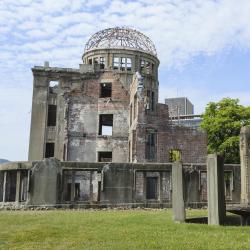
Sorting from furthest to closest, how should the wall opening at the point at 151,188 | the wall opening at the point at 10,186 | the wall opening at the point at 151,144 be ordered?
the wall opening at the point at 151,188 → the wall opening at the point at 151,144 → the wall opening at the point at 10,186

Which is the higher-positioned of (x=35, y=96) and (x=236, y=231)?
(x=35, y=96)

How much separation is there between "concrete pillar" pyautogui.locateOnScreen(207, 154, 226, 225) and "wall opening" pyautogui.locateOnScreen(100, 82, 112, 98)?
2372 centimetres

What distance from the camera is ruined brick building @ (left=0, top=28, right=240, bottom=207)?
26047 millimetres

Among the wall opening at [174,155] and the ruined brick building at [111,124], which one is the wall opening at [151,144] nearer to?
the ruined brick building at [111,124]

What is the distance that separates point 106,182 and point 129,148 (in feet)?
34.3

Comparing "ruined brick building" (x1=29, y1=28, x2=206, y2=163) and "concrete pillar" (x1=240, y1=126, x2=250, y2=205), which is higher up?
"ruined brick building" (x1=29, y1=28, x2=206, y2=163)

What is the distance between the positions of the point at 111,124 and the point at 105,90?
10.2 ft

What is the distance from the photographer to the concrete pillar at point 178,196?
11.5 m

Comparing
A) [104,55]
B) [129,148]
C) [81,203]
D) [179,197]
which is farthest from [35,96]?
[179,197]

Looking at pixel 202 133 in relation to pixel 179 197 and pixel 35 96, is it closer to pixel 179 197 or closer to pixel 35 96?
pixel 35 96

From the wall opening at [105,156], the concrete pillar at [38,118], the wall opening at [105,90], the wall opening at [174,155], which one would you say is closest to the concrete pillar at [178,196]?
the wall opening at [174,155]

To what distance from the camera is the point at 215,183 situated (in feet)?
35.2

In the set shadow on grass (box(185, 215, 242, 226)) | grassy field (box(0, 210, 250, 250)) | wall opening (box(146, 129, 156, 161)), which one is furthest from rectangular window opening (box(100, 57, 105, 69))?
grassy field (box(0, 210, 250, 250))

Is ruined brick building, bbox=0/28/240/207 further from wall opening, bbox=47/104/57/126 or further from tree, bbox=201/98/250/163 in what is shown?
tree, bbox=201/98/250/163
